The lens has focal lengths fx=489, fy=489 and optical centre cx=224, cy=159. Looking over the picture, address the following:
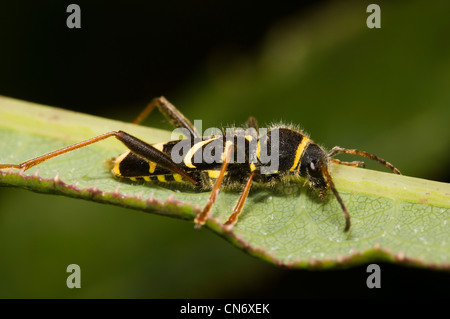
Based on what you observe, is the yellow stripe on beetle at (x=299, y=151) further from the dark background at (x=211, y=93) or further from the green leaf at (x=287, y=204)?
the dark background at (x=211, y=93)

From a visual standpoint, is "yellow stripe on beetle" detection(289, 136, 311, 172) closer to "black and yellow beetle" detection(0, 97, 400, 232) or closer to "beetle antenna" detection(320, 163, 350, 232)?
"black and yellow beetle" detection(0, 97, 400, 232)

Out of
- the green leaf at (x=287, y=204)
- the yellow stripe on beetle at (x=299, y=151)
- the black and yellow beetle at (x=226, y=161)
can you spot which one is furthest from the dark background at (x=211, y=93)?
the yellow stripe on beetle at (x=299, y=151)

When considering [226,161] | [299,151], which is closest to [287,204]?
[299,151]

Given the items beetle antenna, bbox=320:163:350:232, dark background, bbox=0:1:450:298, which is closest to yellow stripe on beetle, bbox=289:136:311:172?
beetle antenna, bbox=320:163:350:232

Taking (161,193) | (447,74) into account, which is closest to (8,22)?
(161,193)

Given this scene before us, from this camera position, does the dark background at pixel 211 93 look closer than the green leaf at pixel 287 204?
No

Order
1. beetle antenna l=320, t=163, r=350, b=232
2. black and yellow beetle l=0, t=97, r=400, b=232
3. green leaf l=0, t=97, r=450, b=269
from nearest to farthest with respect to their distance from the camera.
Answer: green leaf l=0, t=97, r=450, b=269
beetle antenna l=320, t=163, r=350, b=232
black and yellow beetle l=0, t=97, r=400, b=232
